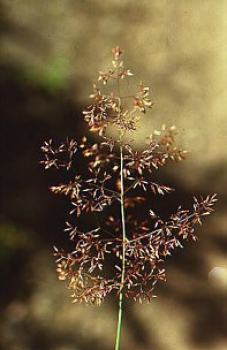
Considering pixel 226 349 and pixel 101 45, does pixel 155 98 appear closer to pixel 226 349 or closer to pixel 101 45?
pixel 101 45

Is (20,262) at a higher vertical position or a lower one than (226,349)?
higher

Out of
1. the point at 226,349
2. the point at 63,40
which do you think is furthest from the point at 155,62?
the point at 226,349

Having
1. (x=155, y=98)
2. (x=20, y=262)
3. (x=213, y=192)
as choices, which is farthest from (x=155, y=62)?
(x=20, y=262)

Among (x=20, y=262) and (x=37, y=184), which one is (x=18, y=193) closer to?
(x=37, y=184)

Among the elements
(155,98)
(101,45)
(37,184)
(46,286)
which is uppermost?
(101,45)

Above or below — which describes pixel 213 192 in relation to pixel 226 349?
above

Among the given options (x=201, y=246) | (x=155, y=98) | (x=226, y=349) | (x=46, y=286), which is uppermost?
(x=155, y=98)
